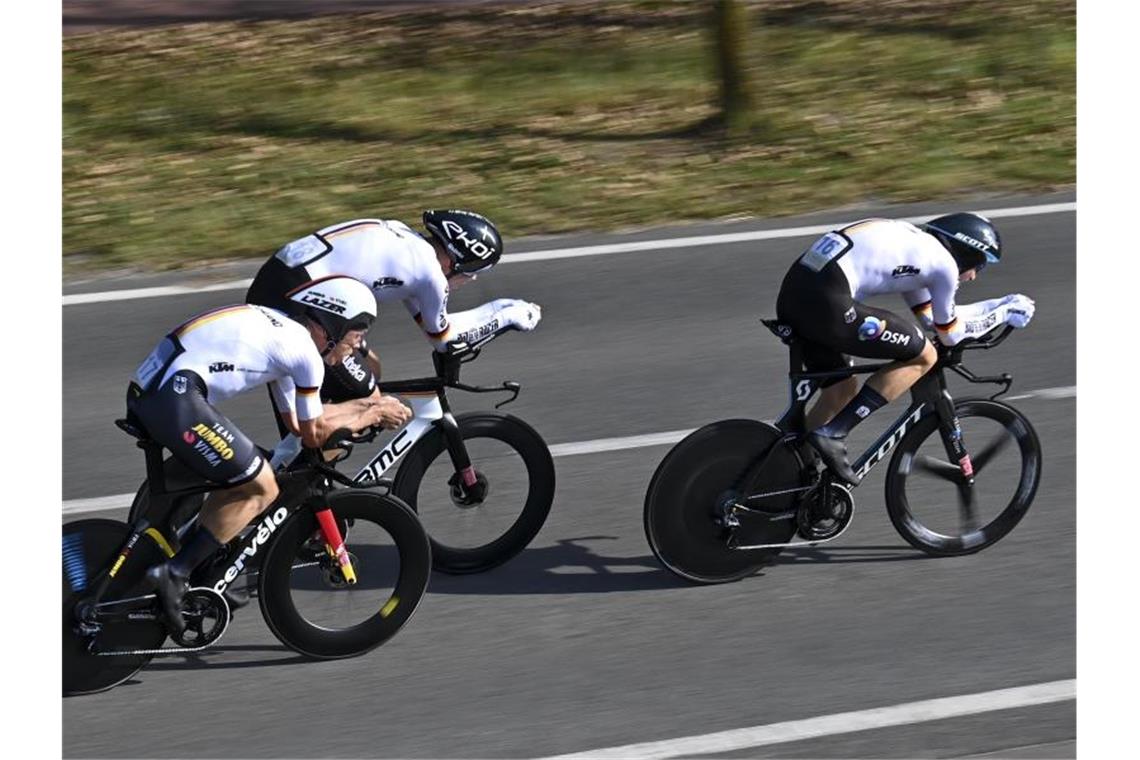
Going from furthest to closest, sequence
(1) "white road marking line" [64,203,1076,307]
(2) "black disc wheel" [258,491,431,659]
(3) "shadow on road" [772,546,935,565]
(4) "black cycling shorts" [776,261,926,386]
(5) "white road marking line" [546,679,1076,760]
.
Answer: (1) "white road marking line" [64,203,1076,307]
(3) "shadow on road" [772,546,935,565]
(4) "black cycling shorts" [776,261,926,386]
(2) "black disc wheel" [258,491,431,659]
(5) "white road marking line" [546,679,1076,760]

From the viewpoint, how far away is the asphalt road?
773 cm

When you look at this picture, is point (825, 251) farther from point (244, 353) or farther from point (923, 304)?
point (244, 353)

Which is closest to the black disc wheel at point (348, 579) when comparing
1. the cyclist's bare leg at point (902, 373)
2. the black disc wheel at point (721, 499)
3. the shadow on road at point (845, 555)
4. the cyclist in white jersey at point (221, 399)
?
the cyclist in white jersey at point (221, 399)

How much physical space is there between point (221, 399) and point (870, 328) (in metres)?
3.25

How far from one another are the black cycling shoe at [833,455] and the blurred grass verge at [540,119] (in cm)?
536

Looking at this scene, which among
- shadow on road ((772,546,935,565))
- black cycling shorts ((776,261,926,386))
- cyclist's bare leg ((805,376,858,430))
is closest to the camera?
black cycling shorts ((776,261,926,386))

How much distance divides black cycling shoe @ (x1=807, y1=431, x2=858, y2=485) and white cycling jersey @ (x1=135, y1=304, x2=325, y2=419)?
2.69 metres

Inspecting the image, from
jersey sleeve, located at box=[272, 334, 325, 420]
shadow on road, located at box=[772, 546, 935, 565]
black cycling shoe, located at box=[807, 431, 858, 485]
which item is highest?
jersey sleeve, located at box=[272, 334, 325, 420]

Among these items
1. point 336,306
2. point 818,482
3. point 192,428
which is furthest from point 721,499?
point 192,428

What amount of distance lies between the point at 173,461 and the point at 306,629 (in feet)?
3.39

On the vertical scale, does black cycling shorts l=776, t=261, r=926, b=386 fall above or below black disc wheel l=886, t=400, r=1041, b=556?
above

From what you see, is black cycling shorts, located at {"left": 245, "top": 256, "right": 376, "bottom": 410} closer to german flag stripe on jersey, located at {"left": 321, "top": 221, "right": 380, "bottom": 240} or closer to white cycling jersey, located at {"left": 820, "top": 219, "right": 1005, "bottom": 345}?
german flag stripe on jersey, located at {"left": 321, "top": 221, "right": 380, "bottom": 240}

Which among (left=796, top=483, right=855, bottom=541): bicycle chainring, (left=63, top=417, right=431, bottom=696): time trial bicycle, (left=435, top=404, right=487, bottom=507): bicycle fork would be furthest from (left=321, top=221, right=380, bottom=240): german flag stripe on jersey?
(left=796, top=483, right=855, bottom=541): bicycle chainring

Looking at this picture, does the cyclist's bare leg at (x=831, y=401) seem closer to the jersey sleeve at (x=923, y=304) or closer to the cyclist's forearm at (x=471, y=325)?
the jersey sleeve at (x=923, y=304)
